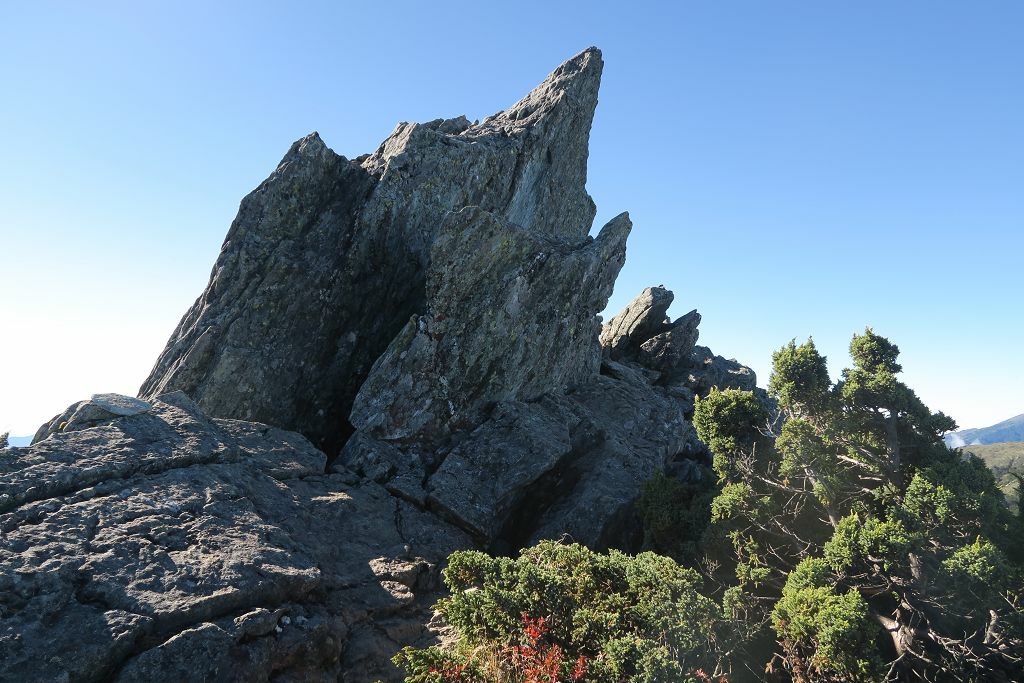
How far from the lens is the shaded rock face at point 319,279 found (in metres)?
26.0

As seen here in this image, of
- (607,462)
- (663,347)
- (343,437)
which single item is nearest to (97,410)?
(343,437)

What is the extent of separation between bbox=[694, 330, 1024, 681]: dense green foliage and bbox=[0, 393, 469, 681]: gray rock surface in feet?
36.9

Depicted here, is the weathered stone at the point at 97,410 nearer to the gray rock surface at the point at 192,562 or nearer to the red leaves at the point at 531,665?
the gray rock surface at the point at 192,562

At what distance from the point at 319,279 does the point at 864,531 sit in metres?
25.2

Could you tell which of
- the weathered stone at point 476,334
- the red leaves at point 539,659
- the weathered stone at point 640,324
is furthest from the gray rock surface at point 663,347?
the red leaves at point 539,659

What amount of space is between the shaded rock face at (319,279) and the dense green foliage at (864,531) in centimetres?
1690

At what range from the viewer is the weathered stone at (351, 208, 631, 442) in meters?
25.5

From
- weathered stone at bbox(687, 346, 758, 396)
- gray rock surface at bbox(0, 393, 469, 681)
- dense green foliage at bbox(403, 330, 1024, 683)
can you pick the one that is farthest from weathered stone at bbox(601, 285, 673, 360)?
gray rock surface at bbox(0, 393, 469, 681)

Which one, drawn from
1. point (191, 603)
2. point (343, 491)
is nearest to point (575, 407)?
point (343, 491)

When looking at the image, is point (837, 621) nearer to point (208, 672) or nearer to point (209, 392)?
point (208, 672)

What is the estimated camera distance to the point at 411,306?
30328 millimetres

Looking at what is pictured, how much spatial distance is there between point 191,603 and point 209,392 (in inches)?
539

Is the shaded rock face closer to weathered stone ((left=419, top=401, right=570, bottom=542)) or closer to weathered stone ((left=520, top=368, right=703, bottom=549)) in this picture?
weathered stone ((left=419, top=401, right=570, bottom=542))

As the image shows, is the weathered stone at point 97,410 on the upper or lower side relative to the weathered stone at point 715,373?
lower
